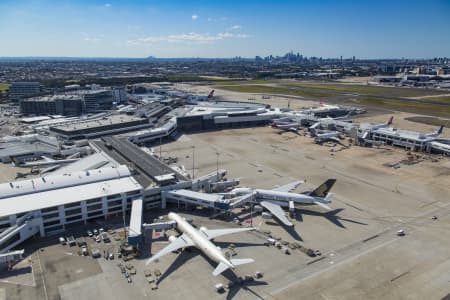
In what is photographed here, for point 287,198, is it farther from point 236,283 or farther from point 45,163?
point 45,163

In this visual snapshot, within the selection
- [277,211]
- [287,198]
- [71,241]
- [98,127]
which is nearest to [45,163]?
[98,127]

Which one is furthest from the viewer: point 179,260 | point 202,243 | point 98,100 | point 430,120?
point 98,100

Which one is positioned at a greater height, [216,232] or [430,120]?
[430,120]

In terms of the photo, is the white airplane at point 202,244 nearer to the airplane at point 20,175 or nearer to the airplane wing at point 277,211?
the airplane wing at point 277,211

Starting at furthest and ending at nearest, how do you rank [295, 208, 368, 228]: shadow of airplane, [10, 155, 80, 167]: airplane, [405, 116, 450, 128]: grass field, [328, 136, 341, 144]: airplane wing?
[405, 116, 450, 128]: grass field → [328, 136, 341, 144]: airplane wing → [10, 155, 80, 167]: airplane → [295, 208, 368, 228]: shadow of airplane

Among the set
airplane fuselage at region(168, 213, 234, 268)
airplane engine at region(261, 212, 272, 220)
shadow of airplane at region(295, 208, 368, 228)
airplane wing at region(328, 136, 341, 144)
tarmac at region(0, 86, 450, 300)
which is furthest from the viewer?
airplane wing at region(328, 136, 341, 144)

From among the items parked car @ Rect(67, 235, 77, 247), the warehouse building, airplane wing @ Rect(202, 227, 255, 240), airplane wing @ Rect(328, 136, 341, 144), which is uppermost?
the warehouse building

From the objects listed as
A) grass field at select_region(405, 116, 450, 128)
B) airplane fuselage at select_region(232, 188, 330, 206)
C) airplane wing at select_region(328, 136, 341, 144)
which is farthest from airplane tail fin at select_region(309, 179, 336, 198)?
grass field at select_region(405, 116, 450, 128)

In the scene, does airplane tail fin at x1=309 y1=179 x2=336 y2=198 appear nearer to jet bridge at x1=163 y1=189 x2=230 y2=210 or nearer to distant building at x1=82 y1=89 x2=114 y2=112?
jet bridge at x1=163 y1=189 x2=230 y2=210
